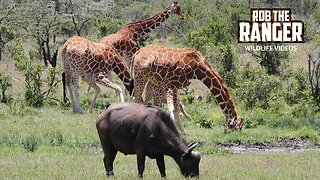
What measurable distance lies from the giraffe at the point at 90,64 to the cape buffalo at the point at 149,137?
11651 mm

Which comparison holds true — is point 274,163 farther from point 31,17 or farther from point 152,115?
point 31,17

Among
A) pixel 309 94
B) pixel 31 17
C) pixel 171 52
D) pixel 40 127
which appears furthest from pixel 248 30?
pixel 40 127

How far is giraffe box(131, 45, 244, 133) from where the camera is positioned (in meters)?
18.7

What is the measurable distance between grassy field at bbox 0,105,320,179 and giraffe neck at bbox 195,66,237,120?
65cm

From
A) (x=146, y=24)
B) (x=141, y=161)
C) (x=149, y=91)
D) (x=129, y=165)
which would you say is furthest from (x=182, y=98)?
(x=141, y=161)

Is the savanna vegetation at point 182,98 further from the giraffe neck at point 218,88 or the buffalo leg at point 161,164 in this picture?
the giraffe neck at point 218,88

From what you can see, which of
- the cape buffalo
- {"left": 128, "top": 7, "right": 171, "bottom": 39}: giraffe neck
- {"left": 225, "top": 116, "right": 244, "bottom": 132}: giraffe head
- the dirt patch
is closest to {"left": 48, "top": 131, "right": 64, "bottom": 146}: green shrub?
the dirt patch

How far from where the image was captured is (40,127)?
18078 mm

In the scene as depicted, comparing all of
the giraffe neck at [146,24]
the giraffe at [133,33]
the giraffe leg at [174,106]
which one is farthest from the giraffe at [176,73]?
the giraffe neck at [146,24]

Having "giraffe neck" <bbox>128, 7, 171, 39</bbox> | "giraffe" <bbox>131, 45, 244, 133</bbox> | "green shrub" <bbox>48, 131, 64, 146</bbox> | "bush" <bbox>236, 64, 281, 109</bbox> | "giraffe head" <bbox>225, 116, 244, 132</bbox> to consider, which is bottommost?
"bush" <bbox>236, 64, 281, 109</bbox>

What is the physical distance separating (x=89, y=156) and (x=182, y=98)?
1350 cm

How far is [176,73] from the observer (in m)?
18.8

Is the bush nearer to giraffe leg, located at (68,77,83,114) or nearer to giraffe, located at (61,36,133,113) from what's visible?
giraffe, located at (61,36,133,113)

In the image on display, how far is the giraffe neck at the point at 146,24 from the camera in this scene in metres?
24.3
